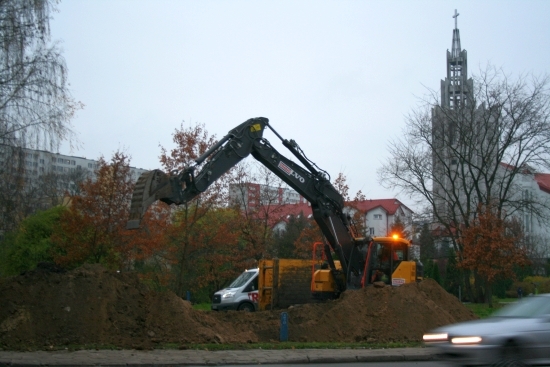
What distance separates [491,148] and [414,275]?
2222 centimetres

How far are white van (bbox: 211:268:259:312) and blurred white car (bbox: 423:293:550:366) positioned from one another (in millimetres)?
21065

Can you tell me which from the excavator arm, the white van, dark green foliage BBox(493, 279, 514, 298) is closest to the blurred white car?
the excavator arm

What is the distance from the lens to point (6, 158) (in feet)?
64.4

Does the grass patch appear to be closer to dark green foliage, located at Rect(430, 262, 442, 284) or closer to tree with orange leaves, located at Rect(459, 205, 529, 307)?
tree with orange leaves, located at Rect(459, 205, 529, 307)

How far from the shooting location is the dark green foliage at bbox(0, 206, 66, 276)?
41.5 metres

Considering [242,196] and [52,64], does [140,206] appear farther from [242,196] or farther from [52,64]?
[242,196]

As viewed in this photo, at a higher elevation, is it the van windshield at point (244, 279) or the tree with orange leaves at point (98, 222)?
the tree with orange leaves at point (98, 222)

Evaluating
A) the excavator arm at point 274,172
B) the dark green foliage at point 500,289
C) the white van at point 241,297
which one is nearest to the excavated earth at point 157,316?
the excavator arm at point 274,172

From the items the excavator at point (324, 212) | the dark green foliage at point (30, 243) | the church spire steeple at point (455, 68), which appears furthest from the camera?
the church spire steeple at point (455, 68)

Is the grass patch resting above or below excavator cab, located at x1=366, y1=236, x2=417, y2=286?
below

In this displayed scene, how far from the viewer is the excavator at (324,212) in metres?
19.2

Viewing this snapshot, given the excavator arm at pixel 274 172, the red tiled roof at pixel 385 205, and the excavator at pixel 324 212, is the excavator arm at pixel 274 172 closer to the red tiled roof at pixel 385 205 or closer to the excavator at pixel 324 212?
the excavator at pixel 324 212

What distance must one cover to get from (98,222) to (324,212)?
590 inches

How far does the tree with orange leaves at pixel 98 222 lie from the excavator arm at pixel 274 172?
A: 13843mm
